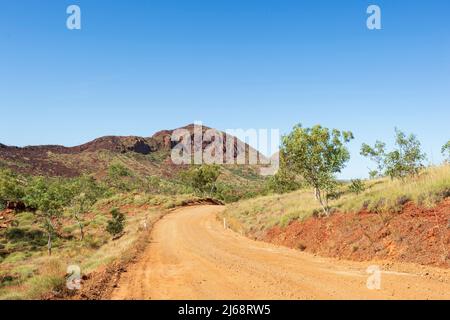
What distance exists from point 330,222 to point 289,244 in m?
2.61

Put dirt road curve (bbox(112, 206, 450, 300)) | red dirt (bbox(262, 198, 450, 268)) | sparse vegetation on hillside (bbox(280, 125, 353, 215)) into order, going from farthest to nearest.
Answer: sparse vegetation on hillside (bbox(280, 125, 353, 215)) → red dirt (bbox(262, 198, 450, 268)) → dirt road curve (bbox(112, 206, 450, 300))

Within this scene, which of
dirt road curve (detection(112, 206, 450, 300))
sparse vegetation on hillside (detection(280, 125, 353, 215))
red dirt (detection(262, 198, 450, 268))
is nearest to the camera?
dirt road curve (detection(112, 206, 450, 300))

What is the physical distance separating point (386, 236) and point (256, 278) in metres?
6.50

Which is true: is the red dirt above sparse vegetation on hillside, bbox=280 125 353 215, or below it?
below

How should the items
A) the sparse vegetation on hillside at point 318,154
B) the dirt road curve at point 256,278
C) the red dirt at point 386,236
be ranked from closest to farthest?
1. the dirt road curve at point 256,278
2. the red dirt at point 386,236
3. the sparse vegetation on hillside at point 318,154

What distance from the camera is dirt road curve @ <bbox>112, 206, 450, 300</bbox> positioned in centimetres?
1021

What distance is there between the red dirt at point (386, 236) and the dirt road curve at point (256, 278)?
3.43 ft

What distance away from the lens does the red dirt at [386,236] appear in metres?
13.6

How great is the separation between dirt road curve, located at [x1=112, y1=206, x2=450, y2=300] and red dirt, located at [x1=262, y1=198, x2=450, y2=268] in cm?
105

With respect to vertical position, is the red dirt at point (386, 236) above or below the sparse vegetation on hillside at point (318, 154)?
below

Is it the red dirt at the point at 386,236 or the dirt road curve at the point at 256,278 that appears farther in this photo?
the red dirt at the point at 386,236

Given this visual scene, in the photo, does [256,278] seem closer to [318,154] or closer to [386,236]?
[386,236]

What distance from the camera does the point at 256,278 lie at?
1255 cm
